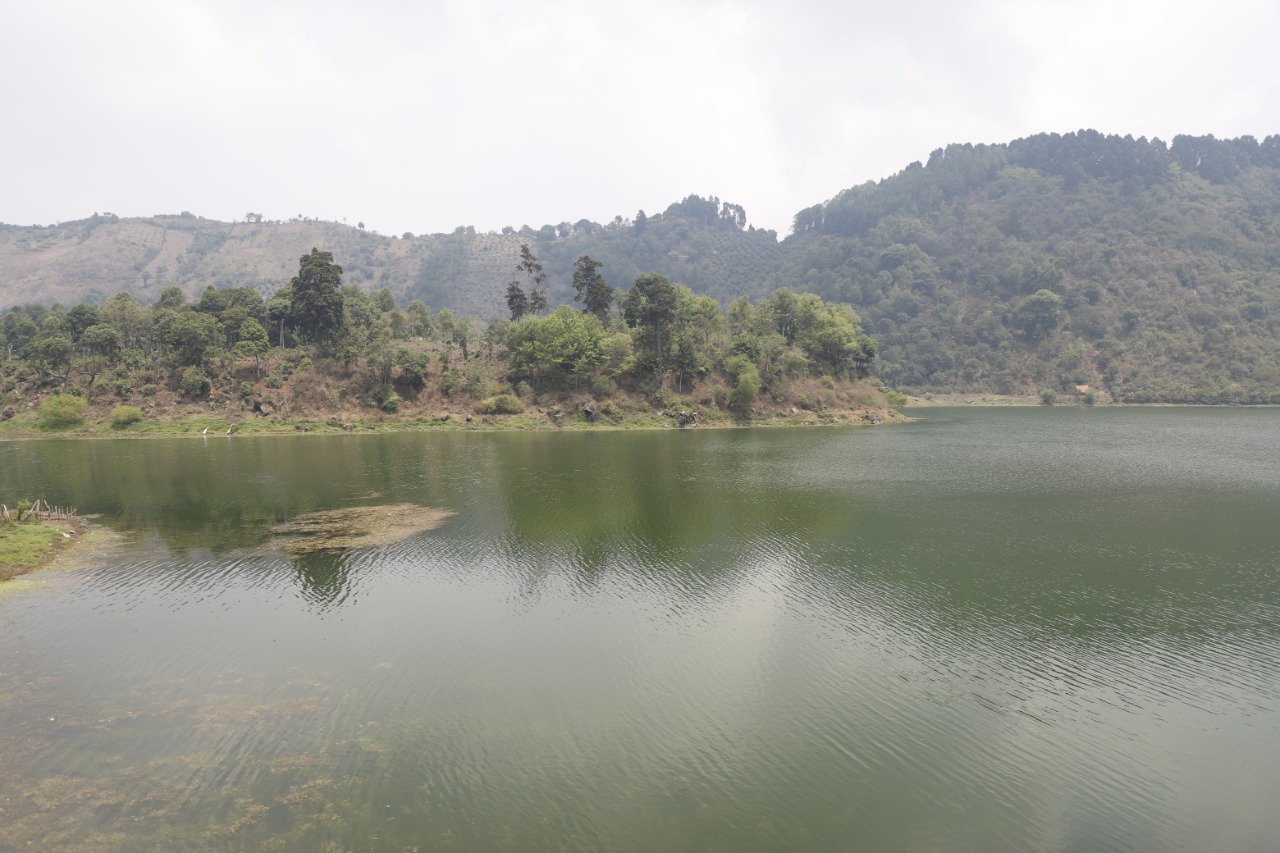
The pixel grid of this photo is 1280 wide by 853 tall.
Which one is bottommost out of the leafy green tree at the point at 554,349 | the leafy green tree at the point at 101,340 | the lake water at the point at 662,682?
the lake water at the point at 662,682

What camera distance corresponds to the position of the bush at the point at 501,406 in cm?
9356

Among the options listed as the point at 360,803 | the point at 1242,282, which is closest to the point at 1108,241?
the point at 1242,282

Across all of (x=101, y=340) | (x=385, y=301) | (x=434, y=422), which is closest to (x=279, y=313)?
(x=101, y=340)

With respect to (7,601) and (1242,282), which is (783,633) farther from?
(1242,282)

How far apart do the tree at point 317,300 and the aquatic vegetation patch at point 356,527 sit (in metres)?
62.9

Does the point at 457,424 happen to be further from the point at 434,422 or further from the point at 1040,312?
the point at 1040,312

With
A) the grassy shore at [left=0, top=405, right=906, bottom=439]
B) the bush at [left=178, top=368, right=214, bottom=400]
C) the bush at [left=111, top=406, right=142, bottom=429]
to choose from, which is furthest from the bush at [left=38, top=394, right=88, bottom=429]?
the bush at [left=178, top=368, right=214, bottom=400]

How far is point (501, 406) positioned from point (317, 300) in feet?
98.8

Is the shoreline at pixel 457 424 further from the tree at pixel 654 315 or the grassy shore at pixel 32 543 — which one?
the grassy shore at pixel 32 543

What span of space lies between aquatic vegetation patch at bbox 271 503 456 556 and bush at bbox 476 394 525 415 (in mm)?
53805

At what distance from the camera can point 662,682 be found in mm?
18016

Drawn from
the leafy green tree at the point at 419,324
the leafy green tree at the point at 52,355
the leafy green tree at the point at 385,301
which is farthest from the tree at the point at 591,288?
the leafy green tree at the point at 52,355

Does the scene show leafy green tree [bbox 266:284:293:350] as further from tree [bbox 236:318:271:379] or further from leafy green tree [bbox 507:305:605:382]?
leafy green tree [bbox 507:305:605:382]

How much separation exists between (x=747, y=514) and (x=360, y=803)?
28411 mm
